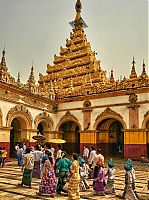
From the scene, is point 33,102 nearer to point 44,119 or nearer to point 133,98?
point 44,119

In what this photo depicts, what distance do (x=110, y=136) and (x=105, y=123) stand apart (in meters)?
1.96

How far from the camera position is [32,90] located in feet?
52.9

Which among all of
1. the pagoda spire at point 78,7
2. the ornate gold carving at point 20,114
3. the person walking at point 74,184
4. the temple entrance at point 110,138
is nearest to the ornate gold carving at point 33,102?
the ornate gold carving at point 20,114

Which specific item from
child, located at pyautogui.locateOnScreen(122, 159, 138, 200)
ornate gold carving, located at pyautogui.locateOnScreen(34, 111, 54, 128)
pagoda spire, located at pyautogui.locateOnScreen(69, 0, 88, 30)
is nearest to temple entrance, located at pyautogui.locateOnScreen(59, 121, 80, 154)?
ornate gold carving, located at pyautogui.locateOnScreen(34, 111, 54, 128)

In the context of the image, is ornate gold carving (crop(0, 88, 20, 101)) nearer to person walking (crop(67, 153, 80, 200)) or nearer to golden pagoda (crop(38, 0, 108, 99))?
golden pagoda (crop(38, 0, 108, 99))

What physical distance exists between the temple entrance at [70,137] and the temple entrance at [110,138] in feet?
10.0

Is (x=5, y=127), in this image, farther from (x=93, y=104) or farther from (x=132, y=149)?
(x=132, y=149)

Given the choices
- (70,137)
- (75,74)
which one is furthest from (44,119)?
(75,74)

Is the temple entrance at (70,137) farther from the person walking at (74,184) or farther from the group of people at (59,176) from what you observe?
the person walking at (74,184)

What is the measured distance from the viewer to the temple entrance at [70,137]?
1984cm

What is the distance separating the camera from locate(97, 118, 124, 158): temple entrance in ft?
58.3

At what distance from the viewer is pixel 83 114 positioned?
17.5 meters

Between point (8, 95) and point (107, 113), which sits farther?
point (107, 113)

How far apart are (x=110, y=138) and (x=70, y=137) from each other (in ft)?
11.7
